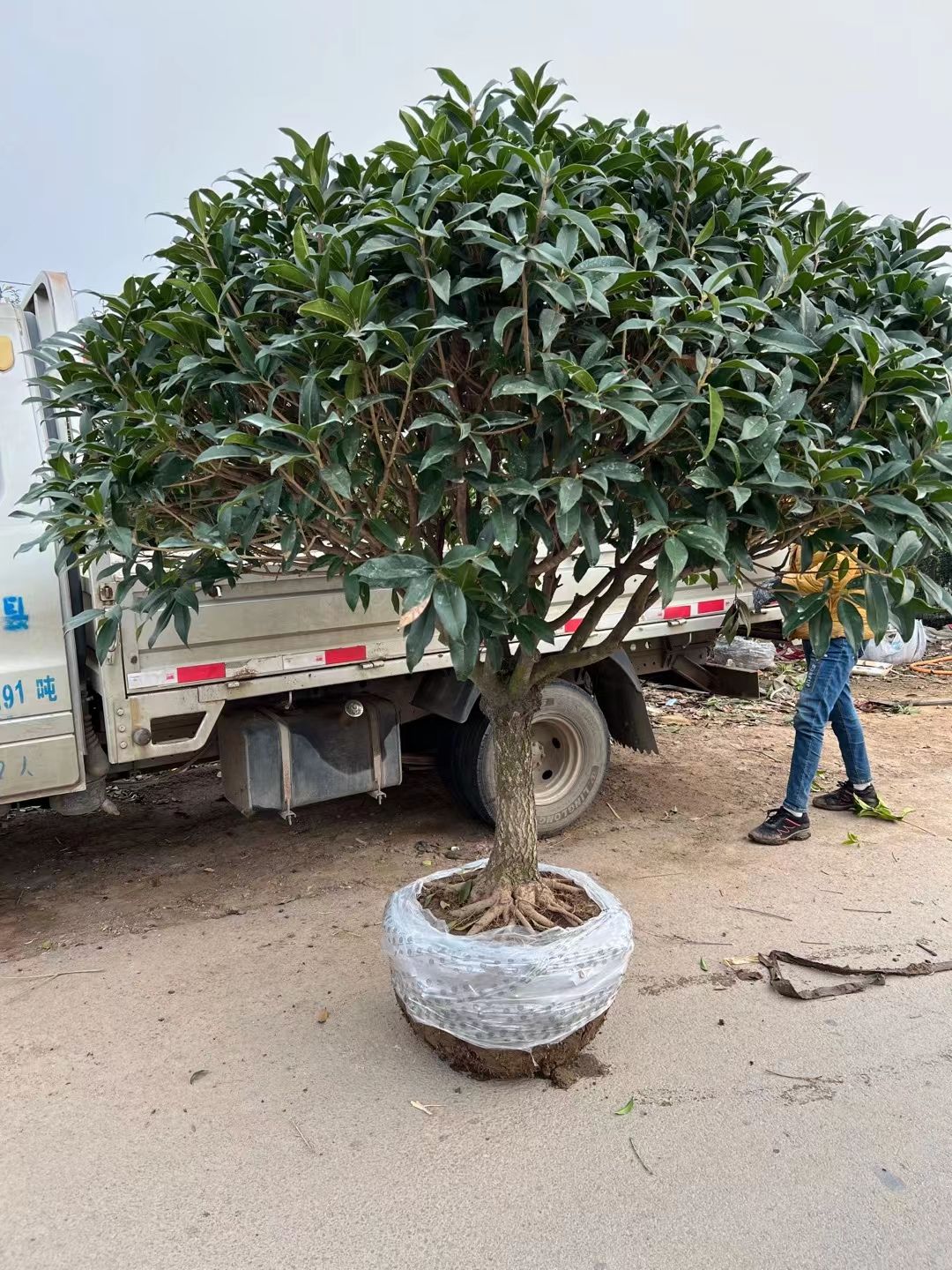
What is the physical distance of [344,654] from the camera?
4523 mm

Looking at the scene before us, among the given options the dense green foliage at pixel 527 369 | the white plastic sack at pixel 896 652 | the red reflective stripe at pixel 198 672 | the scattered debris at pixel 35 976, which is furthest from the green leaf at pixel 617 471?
the white plastic sack at pixel 896 652

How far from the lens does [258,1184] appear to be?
2.47 metres

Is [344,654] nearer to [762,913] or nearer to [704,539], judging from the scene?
[762,913]

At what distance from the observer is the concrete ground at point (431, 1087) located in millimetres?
2301

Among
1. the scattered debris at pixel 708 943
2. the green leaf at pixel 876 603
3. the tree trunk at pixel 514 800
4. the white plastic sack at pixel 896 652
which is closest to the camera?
the green leaf at pixel 876 603

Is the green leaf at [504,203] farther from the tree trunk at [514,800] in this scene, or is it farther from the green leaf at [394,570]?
the tree trunk at [514,800]

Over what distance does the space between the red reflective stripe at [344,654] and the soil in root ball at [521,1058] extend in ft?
6.37

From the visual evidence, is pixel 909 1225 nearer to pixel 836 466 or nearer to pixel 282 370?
pixel 836 466

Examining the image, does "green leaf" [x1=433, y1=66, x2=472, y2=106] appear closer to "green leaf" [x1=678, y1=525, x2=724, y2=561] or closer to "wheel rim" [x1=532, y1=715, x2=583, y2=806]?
"green leaf" [x1=678, y1=525, x2=724, y2=561]

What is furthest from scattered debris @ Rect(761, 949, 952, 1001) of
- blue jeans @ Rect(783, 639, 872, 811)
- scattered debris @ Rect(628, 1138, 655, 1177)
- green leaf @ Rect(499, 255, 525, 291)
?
green leaf @ Rect(499, 255, 525, 291)

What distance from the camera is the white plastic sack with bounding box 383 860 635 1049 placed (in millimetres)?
2666

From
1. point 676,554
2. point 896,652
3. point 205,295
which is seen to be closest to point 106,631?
point 205,295

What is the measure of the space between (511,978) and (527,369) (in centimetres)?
162

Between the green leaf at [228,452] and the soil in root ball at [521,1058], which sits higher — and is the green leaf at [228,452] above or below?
above
